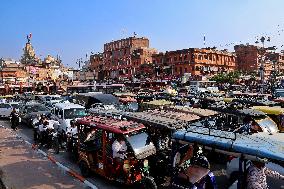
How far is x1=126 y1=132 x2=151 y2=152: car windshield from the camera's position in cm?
1025

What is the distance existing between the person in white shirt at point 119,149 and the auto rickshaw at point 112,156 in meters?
0.08

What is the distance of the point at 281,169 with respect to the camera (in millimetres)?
7625

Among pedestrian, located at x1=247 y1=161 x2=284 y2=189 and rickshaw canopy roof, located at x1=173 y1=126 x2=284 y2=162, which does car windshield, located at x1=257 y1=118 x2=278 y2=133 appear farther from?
pedestrian, located at x1=247 y1=161 x2=284 y2=189

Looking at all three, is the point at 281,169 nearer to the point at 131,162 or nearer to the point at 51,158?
the point at 131,162

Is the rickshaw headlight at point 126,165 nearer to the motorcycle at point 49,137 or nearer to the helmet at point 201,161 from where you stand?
the helmet at point 201,161

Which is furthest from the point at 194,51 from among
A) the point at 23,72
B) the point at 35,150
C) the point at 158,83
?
the point at 35,150

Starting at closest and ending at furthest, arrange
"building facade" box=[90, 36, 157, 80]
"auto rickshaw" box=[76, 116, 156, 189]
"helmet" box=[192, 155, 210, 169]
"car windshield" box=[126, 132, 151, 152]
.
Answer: "helmet" box=[192, 155, 210, 169] → "auto rickshaw" box=[76, 116, 156, 189] → "car windshield" box=[126, 132, 151, 152] → "building facade" box=[90, 36, 157, 80]

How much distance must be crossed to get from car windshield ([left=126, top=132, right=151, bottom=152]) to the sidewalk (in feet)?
8.18

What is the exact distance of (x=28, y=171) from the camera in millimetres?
13047

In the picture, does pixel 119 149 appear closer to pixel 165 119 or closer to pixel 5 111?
pixel 165 119

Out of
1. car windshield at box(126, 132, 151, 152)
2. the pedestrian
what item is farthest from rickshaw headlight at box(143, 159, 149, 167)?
the pedestrian

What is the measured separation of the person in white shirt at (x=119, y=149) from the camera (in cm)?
1007

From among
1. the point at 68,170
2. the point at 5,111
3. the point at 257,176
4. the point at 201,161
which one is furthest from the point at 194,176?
the point at 5,111

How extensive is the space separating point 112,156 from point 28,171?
460 centimetres
